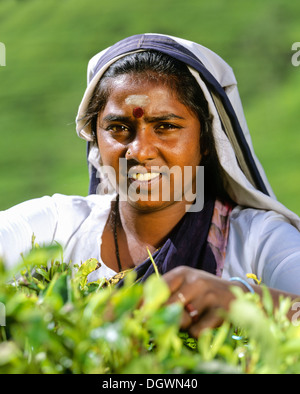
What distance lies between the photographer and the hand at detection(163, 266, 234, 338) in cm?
81

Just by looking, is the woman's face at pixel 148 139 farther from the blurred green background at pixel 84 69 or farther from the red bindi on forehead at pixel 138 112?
the blurred green background at pixel 84 69

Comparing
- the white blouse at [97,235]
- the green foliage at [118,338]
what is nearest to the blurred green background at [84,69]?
the white blouse at [97,235]

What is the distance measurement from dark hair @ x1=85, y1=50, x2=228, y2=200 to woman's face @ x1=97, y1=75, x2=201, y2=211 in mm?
22

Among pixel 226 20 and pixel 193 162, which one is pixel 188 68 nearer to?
pixel 193 162

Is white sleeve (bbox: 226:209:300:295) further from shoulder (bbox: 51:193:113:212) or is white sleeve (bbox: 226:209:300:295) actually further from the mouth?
shoulder (bbox: 51:193:113:212)

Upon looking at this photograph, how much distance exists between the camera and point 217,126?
1.87 m

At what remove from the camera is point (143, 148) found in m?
1.72

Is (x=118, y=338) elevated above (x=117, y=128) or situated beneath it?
situated beneath

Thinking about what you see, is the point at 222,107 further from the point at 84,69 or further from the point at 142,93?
the point at 84,69

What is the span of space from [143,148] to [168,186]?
6.1 inches

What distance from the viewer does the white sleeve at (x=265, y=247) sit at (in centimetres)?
164

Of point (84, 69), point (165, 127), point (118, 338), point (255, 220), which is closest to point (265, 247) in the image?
point (255, 220)

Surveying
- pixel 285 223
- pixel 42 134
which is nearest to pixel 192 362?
pixel 285 223

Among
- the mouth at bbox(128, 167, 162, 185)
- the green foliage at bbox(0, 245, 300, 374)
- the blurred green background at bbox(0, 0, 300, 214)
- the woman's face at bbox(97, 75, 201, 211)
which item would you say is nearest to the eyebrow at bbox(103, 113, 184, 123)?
the woman's face at bbox(97, 75, 201, 211)
